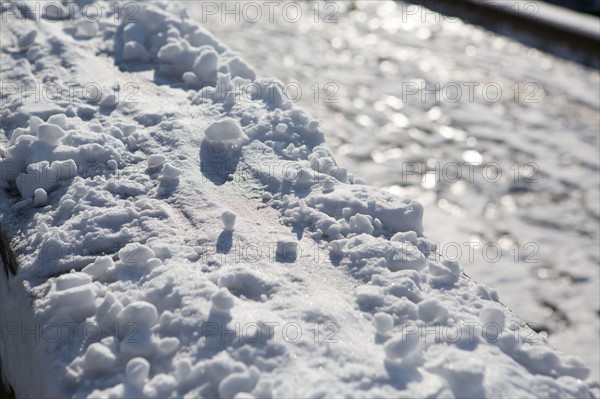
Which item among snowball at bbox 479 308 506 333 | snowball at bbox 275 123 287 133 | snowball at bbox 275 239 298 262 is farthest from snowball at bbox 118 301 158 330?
snowball at bbox 275 123 287 133

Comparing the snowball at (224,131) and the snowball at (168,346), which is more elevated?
the snowball at (224,131)

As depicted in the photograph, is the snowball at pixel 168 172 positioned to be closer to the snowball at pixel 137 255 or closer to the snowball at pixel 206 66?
the snowball at pixel 137 255

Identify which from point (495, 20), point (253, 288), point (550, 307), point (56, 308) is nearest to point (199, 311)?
point (253, 288)

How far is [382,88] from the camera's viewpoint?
565 cm

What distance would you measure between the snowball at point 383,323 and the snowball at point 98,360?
599 mm

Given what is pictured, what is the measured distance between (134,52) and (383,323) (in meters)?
1.82

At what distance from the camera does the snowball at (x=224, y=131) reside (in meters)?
2.48

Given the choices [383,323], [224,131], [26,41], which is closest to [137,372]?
[383,323]

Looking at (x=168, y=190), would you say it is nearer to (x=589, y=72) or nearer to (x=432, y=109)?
(x=432, y=109)

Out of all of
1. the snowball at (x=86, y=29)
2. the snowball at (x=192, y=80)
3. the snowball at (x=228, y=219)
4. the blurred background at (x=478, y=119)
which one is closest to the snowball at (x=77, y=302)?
the snowball at (x=228, y=219)

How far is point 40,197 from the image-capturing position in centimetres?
225

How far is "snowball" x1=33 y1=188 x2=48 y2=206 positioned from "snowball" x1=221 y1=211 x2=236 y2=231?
56 centimetres

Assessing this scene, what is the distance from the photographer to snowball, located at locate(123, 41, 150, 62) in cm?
309

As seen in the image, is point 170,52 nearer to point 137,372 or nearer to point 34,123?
point 34,123
